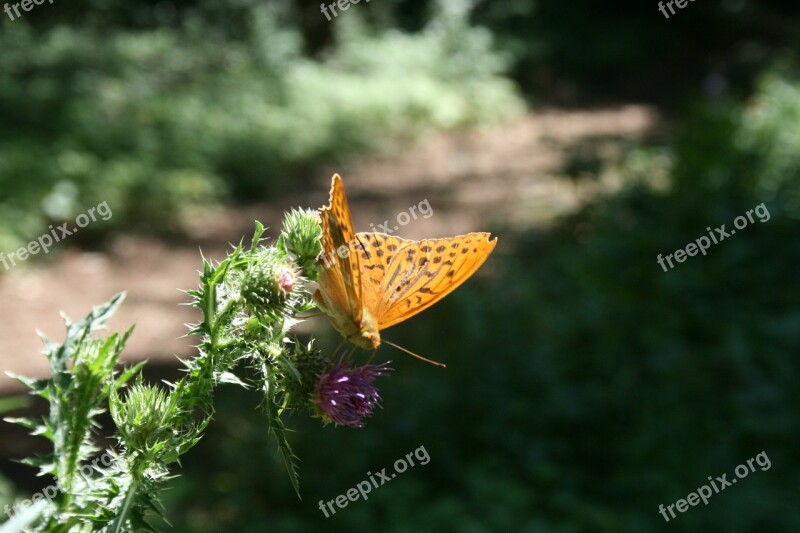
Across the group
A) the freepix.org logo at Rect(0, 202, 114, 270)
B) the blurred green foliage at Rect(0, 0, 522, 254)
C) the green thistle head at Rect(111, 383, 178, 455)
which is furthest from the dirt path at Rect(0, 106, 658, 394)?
the green thistle head at Rect(111, 383, 178, 455)

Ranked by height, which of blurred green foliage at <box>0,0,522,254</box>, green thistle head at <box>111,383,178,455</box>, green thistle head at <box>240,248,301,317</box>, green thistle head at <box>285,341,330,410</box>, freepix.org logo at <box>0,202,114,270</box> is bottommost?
green thistle head at <box>111,383,178,455</box>

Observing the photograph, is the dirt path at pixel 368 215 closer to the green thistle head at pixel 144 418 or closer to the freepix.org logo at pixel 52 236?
the freepix.org logo at pixel 52 236

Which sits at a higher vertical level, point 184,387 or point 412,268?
point 412,268

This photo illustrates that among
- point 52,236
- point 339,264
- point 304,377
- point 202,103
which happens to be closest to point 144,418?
point 304,377

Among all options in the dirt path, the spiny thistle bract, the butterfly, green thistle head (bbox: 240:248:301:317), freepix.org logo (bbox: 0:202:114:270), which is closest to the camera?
the spiny thistle bract

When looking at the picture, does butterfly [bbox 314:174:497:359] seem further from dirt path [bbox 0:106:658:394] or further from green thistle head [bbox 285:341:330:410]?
dirt path [bbox 0:106:658:394]

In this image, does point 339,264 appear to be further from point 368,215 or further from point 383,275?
point 368,215
